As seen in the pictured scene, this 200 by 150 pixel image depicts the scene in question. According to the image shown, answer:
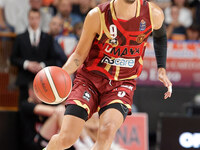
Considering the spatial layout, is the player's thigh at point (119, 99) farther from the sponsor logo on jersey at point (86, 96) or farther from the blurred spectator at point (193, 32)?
the blurred spectator at point (193, 32)

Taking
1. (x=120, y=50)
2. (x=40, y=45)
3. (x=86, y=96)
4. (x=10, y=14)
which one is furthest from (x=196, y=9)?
(x=86, y=96)

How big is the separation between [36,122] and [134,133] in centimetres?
168

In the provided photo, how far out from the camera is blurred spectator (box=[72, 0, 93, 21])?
845 centimetres

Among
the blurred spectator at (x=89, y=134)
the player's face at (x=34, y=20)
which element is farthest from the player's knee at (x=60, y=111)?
the player's face at (x=34, y=20)

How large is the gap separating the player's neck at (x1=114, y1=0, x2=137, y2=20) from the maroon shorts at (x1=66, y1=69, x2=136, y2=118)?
709 mm

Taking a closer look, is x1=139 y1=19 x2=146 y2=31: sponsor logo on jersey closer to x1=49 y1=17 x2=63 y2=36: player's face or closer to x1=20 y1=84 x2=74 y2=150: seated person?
x1=20 y1=84 x2=74 y2=150: seated person

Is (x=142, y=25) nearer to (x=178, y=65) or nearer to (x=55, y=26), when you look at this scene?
(x=55, y=26)

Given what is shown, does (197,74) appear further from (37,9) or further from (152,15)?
(152,15)

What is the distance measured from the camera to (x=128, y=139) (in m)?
7.09

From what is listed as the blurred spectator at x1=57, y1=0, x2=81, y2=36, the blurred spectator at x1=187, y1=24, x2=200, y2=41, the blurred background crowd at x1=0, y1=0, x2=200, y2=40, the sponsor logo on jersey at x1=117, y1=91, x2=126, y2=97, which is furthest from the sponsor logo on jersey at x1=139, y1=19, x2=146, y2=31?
the blurred spectator at x1=187, y1=24, x2=200, y2=41

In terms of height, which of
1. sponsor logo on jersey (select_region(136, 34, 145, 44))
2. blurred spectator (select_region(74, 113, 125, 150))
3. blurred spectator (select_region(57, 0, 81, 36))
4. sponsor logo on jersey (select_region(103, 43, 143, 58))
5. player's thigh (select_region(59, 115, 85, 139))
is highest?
sponsor logo on jersey (select_region(136, 34, 145, 44))

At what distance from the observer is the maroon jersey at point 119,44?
4.41 m

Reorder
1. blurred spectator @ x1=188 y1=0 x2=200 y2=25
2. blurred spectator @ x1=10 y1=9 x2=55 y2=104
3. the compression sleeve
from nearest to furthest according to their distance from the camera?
the compression sleeve, blurred spectator @ x1=10 y1=9 x2=55 y2=104, blurred spectator @ x1=188 y1=0 x2=200 y2=25

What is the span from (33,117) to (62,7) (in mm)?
2551
